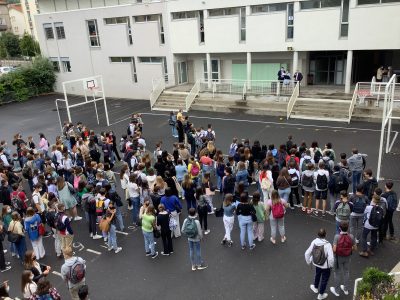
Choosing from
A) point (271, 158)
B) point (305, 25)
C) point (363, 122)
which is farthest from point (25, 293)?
point (305, 25)

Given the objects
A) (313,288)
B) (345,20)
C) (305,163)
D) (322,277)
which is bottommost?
(313,288)

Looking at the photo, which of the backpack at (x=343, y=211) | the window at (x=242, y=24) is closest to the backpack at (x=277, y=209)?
the backpack at (x=343, y=211)

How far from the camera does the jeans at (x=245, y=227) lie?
8.84 metres

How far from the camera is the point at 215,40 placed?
25766 millimetres

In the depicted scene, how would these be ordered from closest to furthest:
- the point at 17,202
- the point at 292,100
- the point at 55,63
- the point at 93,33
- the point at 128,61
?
the point at 17,202 → the point at 292,100 → the point at 128,61 → the point at 93,33 → the point at 55,63

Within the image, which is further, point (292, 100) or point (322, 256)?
point (292, 100)

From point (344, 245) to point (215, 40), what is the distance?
2118 centimetres

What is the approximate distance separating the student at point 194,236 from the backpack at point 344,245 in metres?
2.92

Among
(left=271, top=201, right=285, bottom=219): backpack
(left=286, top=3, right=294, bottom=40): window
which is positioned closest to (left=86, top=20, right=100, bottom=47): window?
(left=286, top=3, right=294, bottom=40): window

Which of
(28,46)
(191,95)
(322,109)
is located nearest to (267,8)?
(191,95)

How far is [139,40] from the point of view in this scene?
29.0 meters

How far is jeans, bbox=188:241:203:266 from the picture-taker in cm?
843

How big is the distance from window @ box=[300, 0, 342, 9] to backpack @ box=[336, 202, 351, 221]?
55.1ft

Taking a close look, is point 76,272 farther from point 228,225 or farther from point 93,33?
point 93,33
